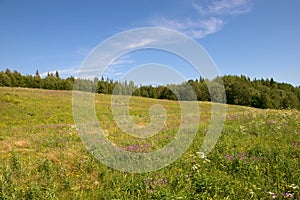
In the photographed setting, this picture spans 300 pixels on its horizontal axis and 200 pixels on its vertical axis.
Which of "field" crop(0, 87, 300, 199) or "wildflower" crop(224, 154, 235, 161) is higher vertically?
"wildflower" crop(224, 154, 235, 161)

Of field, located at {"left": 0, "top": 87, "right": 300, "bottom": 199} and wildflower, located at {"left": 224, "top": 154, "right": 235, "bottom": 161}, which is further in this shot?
wildflower, located at {"left": 224, "top": 154, "right": 235, "bottom": 161}

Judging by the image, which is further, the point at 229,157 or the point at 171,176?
the point at 229,157

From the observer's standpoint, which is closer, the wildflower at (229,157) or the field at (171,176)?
the field at (171,176)

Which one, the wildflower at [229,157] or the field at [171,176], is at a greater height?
the wildflower at [229,157]

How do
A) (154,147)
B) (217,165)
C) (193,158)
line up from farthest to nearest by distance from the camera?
(154,147) < (193,158) < (217,165)

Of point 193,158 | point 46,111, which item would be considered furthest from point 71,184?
point 46,111

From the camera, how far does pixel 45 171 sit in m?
6.83

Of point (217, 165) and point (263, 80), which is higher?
point (263, 80)

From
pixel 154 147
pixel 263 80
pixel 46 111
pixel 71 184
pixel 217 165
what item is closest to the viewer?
pixel 71 184

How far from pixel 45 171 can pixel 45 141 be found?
533cm

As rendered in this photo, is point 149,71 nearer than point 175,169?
No

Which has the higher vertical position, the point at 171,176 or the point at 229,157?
the point at 229,157

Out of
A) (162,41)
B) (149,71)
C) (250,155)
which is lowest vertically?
(250,155)

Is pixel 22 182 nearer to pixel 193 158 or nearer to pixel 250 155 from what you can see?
pixel 193 158
